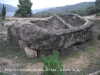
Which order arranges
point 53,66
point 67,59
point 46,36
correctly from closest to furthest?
point 53,66, point 46,36, point 67,59

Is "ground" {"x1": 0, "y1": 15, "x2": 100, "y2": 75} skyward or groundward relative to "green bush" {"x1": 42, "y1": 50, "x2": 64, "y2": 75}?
groundward

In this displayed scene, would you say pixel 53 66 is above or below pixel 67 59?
above

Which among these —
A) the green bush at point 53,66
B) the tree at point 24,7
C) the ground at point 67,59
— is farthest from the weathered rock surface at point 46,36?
the tree at point 24,7

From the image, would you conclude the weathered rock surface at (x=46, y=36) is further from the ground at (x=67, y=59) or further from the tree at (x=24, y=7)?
the tree at (x=24, y=7)

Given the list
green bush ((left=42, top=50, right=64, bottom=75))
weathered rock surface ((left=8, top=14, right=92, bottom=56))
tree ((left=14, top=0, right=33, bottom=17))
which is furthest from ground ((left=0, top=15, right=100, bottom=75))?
tree ((left=14, top=0, right=33, bottom=17))

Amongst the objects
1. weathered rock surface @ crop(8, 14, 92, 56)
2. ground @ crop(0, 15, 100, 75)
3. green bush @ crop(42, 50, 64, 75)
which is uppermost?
weathered rock surface @ crop(8, 14, 92, 56)

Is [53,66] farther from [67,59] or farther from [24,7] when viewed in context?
[24,7]

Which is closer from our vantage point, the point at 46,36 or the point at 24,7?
the point at 46,36

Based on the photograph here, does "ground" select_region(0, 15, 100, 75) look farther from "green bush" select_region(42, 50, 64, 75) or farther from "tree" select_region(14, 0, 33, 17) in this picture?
"tree" select_region(14, 0, 33, 17)

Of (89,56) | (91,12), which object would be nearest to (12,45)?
(89,56)

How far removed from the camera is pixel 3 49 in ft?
31.8

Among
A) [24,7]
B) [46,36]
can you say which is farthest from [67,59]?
[24,7]

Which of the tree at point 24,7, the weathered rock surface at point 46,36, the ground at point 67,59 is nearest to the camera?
the ground at point 67,59

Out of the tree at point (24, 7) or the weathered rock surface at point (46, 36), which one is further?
the tree at point (24, 7)
